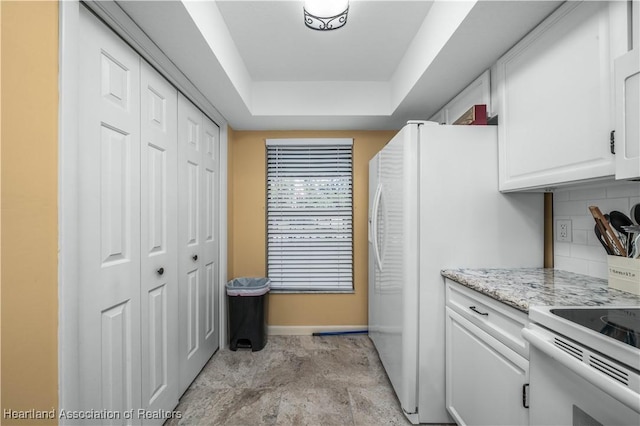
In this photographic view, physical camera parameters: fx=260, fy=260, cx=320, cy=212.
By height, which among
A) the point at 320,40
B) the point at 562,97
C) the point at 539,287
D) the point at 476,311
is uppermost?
the point at 320,40

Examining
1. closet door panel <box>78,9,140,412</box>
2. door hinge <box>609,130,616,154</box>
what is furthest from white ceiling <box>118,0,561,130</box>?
door hinge <box>609,130,616,154</box>

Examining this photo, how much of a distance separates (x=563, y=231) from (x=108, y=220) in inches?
91.1

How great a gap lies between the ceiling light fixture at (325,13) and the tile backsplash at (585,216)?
157 centimetres

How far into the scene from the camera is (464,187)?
1.57 meters

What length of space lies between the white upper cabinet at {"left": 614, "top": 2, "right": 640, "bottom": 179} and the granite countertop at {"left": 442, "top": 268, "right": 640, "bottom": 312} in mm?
460

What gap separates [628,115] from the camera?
0.84m

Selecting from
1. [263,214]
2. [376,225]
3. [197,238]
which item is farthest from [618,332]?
[263,214]

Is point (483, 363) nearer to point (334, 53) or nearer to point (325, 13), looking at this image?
point (325, 13)

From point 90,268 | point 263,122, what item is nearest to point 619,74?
point 90,268

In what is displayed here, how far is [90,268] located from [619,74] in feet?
6.62

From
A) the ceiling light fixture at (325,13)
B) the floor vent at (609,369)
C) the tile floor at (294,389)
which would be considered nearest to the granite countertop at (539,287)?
the floor vent at (609,369)

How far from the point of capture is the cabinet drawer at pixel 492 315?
100 cm

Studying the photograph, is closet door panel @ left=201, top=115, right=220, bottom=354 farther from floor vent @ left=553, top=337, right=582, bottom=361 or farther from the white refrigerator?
floor vent @ left=553, top=337, right=582, bottom=361

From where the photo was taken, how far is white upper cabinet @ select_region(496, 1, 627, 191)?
97 cm
